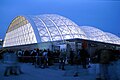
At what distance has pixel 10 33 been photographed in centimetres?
7094

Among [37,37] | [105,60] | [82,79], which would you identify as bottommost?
[82,79]

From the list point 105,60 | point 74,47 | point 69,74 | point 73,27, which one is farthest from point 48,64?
point 73,27

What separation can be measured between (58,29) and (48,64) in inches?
988

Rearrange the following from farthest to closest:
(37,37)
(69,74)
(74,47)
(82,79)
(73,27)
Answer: (73,27) < (37,37) < (74,47) < (69,74) < (82,79)

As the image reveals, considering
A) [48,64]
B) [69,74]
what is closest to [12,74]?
[69,74]

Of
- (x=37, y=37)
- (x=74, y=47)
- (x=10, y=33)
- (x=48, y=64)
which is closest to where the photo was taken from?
(x=48, y=64)

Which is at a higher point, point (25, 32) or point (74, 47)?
point (25, 32)

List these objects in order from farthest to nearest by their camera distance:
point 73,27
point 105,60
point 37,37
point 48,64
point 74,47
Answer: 1. point 73,27
2. point 37,37
3. point 74,47
4. point 48,64
5. point 105,60

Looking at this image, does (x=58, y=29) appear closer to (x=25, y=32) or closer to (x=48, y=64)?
(x=25, y=32)

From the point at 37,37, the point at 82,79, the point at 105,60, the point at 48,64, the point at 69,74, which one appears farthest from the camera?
the point at 37,37

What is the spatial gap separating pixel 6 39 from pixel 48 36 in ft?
96.2

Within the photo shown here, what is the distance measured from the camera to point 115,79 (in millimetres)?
12156

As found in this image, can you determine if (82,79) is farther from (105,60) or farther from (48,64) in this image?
(48,64)

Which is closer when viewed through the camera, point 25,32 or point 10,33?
point 25,32
